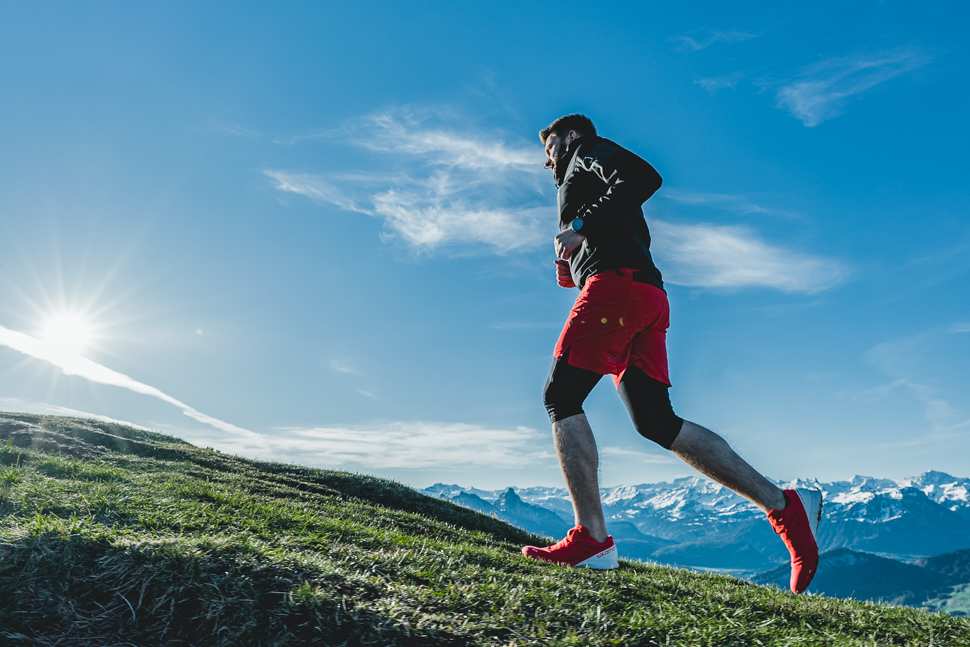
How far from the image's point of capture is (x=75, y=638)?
3.50m

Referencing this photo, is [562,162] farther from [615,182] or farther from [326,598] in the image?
[326,598]

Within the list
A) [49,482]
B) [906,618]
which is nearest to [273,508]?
[49,482]

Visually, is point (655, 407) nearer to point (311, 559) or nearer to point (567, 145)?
point (567, 145)

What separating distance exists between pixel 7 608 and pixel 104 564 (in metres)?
0.51

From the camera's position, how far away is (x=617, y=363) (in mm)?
6520

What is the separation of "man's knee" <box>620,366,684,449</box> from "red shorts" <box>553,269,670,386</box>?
0.32 meters

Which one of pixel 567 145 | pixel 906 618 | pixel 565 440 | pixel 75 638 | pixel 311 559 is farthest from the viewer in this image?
pixel 567 145

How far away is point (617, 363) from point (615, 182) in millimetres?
1920

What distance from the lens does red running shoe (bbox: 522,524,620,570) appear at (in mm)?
6344

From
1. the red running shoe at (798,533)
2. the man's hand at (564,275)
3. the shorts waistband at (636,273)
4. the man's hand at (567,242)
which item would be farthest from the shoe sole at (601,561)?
the man's hand at (567,242)

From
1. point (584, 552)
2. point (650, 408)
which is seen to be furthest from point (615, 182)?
point (584, 552)

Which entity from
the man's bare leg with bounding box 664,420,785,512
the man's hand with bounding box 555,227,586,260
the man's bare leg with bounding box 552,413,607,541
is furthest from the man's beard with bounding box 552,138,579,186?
the man's bare leg with bounding box 664,420,785,512

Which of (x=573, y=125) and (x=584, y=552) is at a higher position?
(x=573, y=125)

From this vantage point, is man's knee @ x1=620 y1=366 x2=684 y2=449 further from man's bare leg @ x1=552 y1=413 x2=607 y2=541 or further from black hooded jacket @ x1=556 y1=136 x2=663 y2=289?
black hooded jacket @ x1=556 y1=136 x2=663 y2=289
